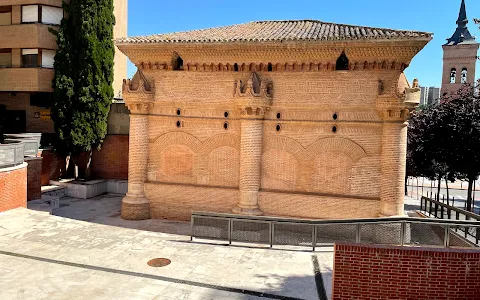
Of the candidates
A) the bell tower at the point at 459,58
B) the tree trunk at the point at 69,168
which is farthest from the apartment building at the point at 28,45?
the bell tower at the point at 459,58

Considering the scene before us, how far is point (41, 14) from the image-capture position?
21.0 m

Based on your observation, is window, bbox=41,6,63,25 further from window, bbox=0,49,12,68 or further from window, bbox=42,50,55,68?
window, bbox=0,49,12,68

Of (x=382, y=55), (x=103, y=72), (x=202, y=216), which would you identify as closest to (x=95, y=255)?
(x=202, y=216)

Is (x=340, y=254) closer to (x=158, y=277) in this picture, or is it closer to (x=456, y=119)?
(x=158, y=277)

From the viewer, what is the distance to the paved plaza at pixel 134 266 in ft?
26.0

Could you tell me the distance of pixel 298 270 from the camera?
9.10 meters

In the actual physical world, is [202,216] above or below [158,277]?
above

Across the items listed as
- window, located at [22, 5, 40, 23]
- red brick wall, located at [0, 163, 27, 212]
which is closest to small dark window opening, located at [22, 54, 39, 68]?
window, located at [22, 5, 40, 23]

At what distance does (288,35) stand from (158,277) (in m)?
9.84

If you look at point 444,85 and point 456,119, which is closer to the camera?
point 456,119

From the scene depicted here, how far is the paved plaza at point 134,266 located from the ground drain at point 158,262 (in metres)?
0.16

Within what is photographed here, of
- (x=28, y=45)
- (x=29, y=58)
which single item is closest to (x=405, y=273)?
(x=28, y=45)

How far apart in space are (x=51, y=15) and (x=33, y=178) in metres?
10.7

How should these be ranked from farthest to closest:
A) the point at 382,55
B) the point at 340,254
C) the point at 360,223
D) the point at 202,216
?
the point at 382,55, the point at 202,216, the point at 360,223, the point at 340,254
